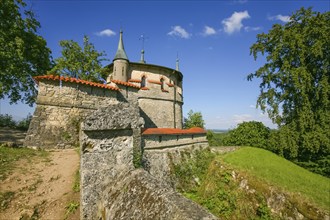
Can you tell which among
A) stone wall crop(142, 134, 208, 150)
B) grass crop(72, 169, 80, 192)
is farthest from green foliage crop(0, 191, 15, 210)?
stone wall crop(142, 134, 208, 150)

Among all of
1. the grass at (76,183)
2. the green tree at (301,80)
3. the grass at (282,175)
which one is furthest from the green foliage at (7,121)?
the green tree at (301,80)

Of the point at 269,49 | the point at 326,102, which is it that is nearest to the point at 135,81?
the point at 269,49

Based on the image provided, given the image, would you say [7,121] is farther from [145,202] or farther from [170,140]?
[145,202]

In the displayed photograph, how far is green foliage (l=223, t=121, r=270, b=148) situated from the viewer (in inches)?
697

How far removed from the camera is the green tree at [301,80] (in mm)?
13672

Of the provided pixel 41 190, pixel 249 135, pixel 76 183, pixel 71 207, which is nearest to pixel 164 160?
pixel 76 183

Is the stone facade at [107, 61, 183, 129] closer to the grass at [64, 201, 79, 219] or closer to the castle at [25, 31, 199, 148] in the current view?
the castle at [25, 31, 199, 148]

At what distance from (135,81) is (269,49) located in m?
13.6

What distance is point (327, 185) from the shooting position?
11.1 metres

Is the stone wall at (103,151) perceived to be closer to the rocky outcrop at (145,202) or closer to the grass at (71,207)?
the rocky outcrop at (145,202)

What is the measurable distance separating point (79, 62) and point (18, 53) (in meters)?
6.12

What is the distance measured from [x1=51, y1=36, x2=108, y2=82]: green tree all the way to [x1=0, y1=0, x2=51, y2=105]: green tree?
59.5 inches

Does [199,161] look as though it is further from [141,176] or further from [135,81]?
[141,176]

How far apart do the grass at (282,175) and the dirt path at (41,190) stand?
949cm
